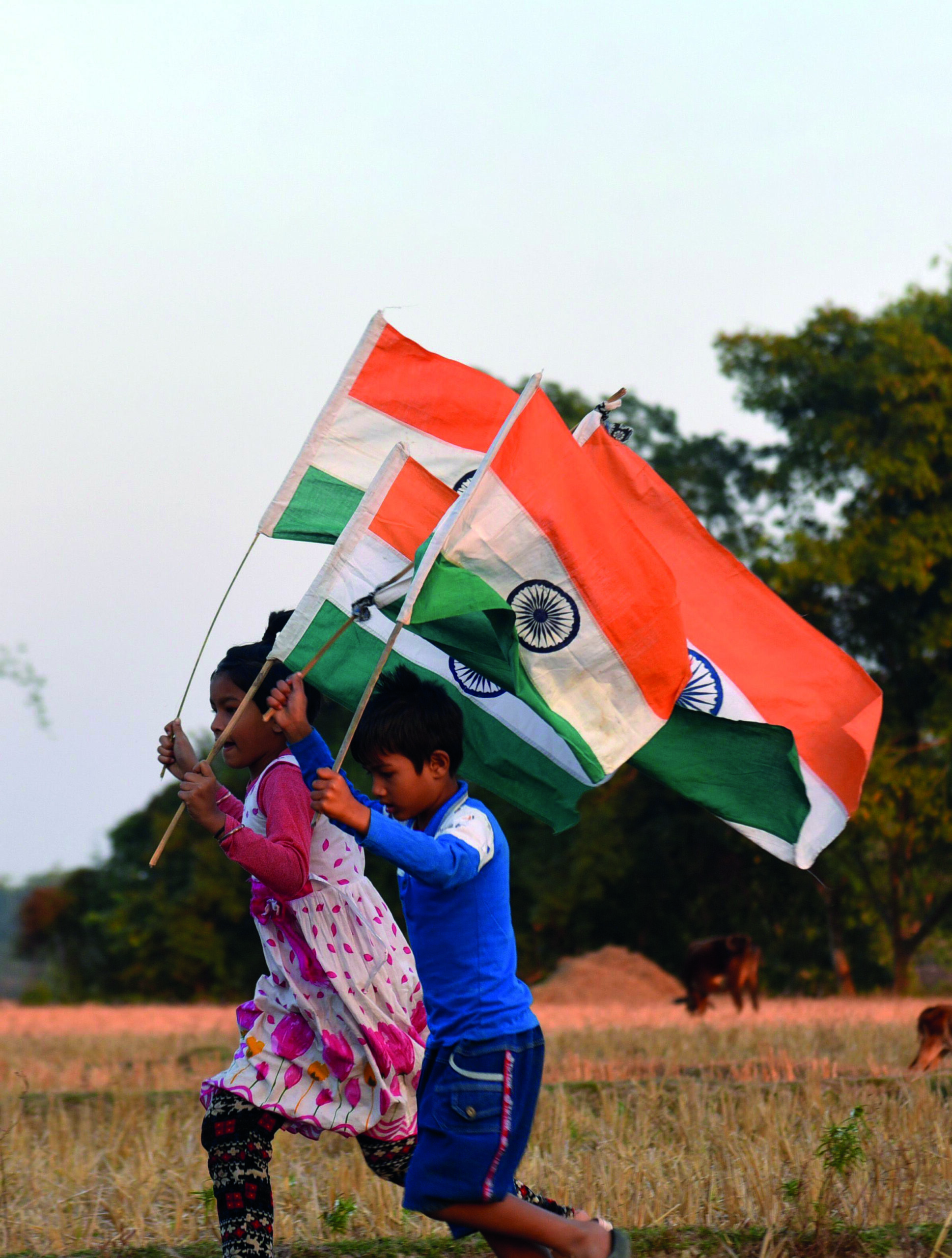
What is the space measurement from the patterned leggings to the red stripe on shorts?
506 millimetres

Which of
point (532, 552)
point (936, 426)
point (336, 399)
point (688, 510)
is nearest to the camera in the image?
point (532, 552)

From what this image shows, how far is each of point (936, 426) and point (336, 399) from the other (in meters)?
21.6

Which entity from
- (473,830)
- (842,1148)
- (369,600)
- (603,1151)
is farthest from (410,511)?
(603,1151)

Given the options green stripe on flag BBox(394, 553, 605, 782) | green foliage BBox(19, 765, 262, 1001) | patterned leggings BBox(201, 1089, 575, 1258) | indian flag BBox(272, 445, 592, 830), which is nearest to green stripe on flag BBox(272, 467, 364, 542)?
indian flag BBox(272, 445, 592, 830)

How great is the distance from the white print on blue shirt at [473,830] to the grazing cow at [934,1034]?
7.01m

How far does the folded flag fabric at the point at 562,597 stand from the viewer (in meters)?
4.59

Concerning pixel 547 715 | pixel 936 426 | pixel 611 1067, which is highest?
pixel 936 426

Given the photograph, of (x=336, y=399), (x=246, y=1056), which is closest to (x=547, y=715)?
(x=246, y=1056)

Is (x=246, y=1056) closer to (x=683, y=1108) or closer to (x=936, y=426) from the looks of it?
(x=683, y=1108)

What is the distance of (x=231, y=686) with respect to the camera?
15.3 ft

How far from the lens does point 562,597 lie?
4.72 metres

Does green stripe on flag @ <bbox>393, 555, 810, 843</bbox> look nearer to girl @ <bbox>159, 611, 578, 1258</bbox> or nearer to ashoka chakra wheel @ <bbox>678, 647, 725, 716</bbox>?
ashoka chakra wheel @ <bbox>678, 647, 725, 716</bbox>

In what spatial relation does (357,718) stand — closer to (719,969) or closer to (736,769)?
(736,769)

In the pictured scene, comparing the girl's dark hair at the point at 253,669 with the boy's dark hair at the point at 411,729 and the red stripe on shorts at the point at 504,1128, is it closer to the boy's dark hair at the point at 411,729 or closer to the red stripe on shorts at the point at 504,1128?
the boy's dark hair at the point at 411,729
